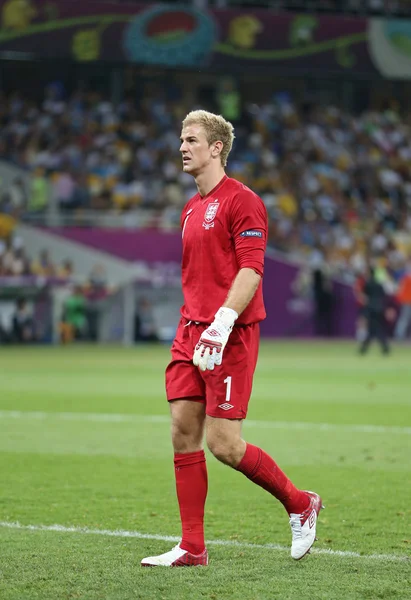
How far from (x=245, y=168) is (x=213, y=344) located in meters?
30.8

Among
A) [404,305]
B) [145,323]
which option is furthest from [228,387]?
[404,305]

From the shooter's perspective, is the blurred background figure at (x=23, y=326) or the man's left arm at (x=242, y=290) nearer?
the man's left arm at (x=242, y=290)

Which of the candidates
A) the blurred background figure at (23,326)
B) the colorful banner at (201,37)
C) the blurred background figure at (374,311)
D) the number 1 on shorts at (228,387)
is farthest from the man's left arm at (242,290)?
the colorful banner at (201,37)

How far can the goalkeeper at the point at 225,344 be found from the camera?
6031mm

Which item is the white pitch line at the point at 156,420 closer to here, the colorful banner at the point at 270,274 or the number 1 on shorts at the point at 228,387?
the number 1 on shorts at the point at 228,387

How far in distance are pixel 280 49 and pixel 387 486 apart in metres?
29.8

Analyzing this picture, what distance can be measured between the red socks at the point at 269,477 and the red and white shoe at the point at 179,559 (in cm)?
48

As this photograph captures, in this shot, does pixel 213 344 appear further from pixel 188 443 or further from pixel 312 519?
pixel 312 519

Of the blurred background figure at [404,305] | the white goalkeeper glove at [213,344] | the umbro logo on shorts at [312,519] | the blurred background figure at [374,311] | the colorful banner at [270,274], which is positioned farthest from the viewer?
the blurred background figure at [404,305]

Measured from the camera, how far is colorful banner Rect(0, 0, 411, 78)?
1342 inches

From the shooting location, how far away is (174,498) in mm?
8320

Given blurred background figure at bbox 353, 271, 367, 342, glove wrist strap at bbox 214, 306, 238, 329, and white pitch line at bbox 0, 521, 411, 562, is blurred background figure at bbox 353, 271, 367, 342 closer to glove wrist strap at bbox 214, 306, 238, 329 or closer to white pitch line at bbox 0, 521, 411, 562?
white pitch line at bbox 0, 521, 411, 562

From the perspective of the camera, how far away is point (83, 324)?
30547mm

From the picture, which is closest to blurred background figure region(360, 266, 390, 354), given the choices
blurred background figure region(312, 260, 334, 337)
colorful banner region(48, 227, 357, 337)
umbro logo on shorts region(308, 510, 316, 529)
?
colorful banner region(48, 227, 357, 337)
